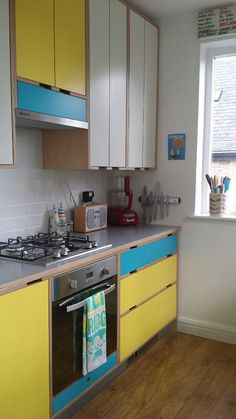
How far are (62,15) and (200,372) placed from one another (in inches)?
94.2

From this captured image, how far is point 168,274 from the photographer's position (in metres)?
3.12

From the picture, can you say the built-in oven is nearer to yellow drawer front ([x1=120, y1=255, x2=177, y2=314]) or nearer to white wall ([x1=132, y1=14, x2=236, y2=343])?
yellow drawer front ([x1=120, y1=255, x2=177, y2=314])

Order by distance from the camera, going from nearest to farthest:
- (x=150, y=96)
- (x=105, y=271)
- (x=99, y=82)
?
(x=105, y=271) → (x=99, y=82) → (x=150, y=96)

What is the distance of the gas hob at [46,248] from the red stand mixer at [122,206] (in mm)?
661

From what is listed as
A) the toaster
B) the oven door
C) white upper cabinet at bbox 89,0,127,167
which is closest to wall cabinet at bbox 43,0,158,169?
white upper cabinet at bbox 89,0,127,167

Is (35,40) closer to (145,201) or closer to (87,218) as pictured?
(87,218)

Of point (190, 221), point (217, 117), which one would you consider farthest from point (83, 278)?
point (217, 117)

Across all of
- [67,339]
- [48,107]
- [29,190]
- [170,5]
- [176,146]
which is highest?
[170,5]

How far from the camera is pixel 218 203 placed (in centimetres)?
310

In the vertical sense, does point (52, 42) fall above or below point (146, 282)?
above

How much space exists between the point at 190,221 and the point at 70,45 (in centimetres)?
163

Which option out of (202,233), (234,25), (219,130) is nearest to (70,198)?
(202,233)

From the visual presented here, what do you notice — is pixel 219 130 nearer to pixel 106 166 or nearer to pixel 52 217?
pixel 106 166

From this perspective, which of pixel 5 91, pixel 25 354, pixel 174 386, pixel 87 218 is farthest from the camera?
pixel 87 218
